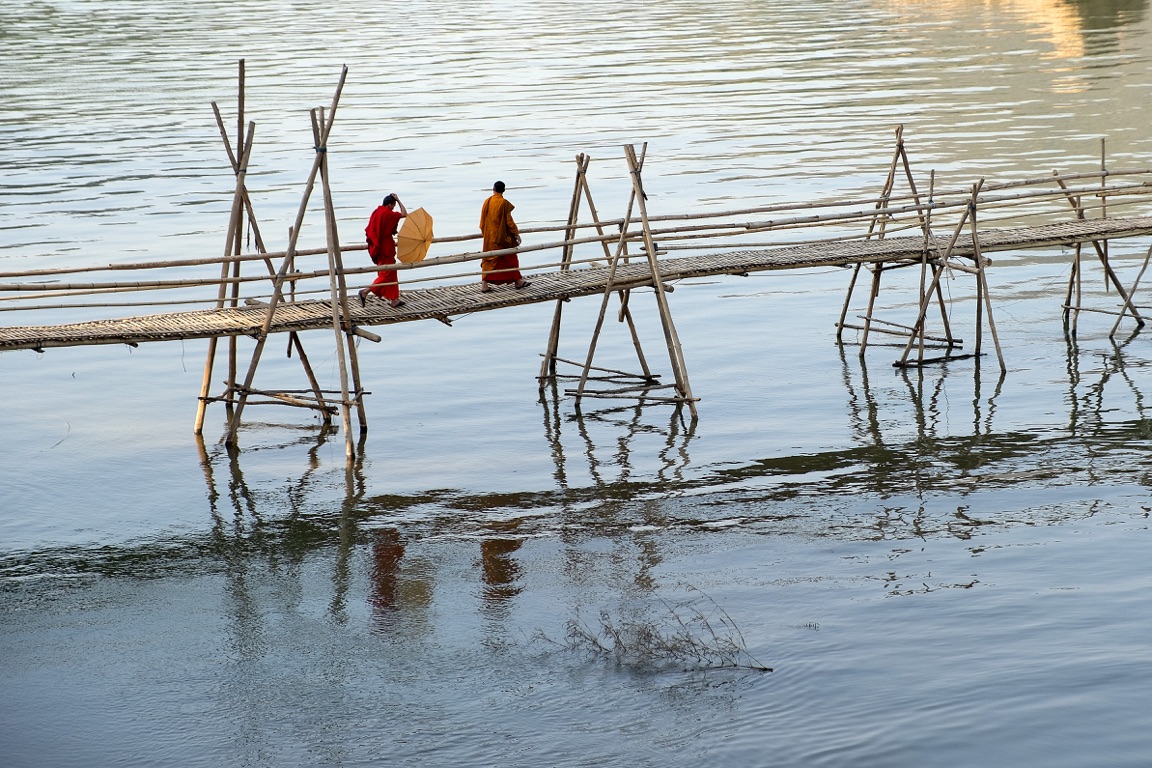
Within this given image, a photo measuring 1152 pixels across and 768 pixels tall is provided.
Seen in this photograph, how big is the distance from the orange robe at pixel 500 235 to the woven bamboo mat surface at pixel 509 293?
0.58 feet

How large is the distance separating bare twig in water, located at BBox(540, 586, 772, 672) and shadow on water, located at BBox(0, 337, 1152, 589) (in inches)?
27.7

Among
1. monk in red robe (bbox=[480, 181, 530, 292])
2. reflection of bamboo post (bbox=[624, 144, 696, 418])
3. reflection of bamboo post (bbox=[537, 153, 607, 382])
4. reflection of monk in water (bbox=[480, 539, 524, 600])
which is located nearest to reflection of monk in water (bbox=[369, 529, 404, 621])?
reflection of monk in water (bbox=[480, 539, 524, 600])

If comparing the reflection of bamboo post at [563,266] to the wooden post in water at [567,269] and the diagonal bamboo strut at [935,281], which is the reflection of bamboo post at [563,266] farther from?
the diagonal bamboo strut at [935,281]

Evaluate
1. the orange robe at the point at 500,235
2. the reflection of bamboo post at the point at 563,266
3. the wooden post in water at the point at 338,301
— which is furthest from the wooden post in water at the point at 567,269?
the wooden post in water at the point at 338,301

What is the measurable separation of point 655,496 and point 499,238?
2.93 meters

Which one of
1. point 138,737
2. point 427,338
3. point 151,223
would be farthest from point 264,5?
point 138,737

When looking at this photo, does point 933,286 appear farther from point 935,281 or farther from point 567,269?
point 567,269

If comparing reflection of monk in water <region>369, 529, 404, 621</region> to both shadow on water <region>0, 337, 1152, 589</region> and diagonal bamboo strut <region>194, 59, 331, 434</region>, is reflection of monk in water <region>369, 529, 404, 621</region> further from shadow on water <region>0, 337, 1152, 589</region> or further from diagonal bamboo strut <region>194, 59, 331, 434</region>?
diagonal bamboo strut <region>194, 59, 331, 434</region>

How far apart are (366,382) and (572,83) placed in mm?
24825

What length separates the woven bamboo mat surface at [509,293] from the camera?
10.9 metres

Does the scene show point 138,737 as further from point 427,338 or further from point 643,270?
point 427,338

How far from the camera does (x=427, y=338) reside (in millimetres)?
16453

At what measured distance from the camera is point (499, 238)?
12.4m

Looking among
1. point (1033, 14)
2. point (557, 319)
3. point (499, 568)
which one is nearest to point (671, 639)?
point (499, 568)
